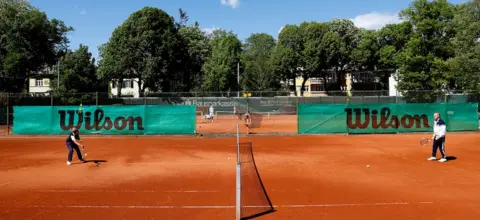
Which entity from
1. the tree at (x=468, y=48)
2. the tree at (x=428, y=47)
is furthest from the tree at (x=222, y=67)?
the tree at (x=468, y=48)

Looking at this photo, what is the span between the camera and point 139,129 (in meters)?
24.1

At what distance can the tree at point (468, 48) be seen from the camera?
1347 inches

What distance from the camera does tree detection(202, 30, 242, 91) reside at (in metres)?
62.9

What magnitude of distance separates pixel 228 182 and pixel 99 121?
16.4m

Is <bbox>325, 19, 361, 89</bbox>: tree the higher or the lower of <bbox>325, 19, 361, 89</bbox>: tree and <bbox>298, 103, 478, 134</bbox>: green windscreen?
the higher

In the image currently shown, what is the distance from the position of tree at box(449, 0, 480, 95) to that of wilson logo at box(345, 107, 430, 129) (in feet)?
43.2

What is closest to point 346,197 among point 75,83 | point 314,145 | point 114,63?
point 314,145

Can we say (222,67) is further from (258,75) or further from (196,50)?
(196,50)

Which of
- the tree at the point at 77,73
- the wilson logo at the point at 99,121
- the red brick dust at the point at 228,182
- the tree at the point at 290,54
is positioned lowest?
the red brick dust at the point at 228,182

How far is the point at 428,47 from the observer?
4588 cm

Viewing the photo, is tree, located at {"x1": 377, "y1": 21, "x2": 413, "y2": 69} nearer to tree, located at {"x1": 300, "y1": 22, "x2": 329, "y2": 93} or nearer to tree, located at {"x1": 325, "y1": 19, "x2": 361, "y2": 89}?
tree, located at {"x1": 325, "y1": 19, "x2": 361, "y2": 89}

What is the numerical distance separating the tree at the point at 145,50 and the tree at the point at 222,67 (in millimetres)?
A: 8979

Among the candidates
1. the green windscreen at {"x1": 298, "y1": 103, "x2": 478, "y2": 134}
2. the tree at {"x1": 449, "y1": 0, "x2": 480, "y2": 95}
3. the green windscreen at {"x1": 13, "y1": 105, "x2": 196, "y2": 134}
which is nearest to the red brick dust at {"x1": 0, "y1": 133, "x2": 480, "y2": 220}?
the green windscreen at {"x1": 298, "y1": 103, "x2": 478, "y2": 134}

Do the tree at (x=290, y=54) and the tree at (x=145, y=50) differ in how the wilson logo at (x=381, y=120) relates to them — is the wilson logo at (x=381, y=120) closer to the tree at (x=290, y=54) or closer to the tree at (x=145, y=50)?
the tree at (x=145, y=50)
